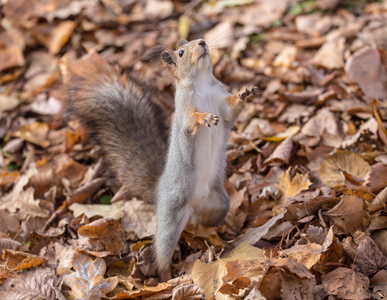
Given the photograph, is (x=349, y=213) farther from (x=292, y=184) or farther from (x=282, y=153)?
(x=282, y=153)

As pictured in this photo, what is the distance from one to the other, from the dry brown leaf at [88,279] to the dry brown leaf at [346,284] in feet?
3.77

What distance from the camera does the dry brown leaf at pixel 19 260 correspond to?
91.7 inches

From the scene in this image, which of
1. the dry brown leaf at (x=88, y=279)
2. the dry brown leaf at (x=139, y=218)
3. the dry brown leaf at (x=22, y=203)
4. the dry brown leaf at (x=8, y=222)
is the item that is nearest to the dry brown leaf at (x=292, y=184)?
the dry brown leaf at (x=139, y=218)

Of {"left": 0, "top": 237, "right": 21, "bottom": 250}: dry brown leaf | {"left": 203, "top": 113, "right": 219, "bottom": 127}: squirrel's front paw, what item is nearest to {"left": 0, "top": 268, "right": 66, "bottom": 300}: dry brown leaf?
{"left": 0, "top": 237, "right": 21, "bottom": 250}: dry brown leaf

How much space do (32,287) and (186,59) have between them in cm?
152

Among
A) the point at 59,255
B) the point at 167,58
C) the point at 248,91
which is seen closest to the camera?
the point at 248,91

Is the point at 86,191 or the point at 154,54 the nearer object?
the point at 154,54

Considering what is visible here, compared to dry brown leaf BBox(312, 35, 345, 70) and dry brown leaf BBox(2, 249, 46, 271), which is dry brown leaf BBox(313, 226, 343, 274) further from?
dry brown leaf BBox(312, 35, 345, 70)

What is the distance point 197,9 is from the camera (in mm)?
4836

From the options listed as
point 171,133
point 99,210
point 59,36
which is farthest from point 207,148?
point 59,36

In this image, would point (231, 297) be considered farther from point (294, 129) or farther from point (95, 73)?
point (95, 73)

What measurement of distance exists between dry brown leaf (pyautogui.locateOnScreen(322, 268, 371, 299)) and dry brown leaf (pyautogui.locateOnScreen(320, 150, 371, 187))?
73 cm

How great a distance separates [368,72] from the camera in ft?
10.7

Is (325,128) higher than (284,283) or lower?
lower
